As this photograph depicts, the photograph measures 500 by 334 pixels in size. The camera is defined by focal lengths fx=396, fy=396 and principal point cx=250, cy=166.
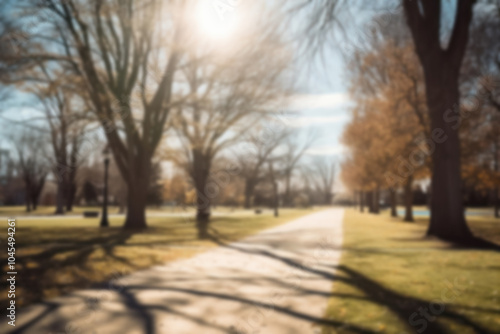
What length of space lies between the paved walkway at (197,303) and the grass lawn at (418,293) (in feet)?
1.37

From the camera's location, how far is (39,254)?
410 inches

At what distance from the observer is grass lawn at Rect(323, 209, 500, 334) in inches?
190

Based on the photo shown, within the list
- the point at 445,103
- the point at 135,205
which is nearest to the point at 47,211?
the point at 135,205

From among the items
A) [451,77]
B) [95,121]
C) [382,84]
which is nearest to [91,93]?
[95,121]

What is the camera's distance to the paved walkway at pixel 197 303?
470 cm

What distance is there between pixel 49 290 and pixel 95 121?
46.3 ft

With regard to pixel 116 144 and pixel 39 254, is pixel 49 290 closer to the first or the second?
pixel 39 254

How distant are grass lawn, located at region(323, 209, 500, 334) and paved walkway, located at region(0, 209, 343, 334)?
0.42 metres

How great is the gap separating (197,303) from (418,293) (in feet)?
11.6

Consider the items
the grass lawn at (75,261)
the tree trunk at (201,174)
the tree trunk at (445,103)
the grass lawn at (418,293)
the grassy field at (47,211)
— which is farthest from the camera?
the grassy field at (47,211)

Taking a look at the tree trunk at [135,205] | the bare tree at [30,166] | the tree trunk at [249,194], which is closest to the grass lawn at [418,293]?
the tree trunk at [135,205]

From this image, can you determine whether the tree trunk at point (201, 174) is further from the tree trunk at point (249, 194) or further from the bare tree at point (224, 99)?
the tree trunk at point (249, 194)

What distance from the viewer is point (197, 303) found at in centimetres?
579

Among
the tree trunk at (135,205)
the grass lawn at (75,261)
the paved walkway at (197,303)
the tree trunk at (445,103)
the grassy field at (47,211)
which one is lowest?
the grassy field at (47,211)
